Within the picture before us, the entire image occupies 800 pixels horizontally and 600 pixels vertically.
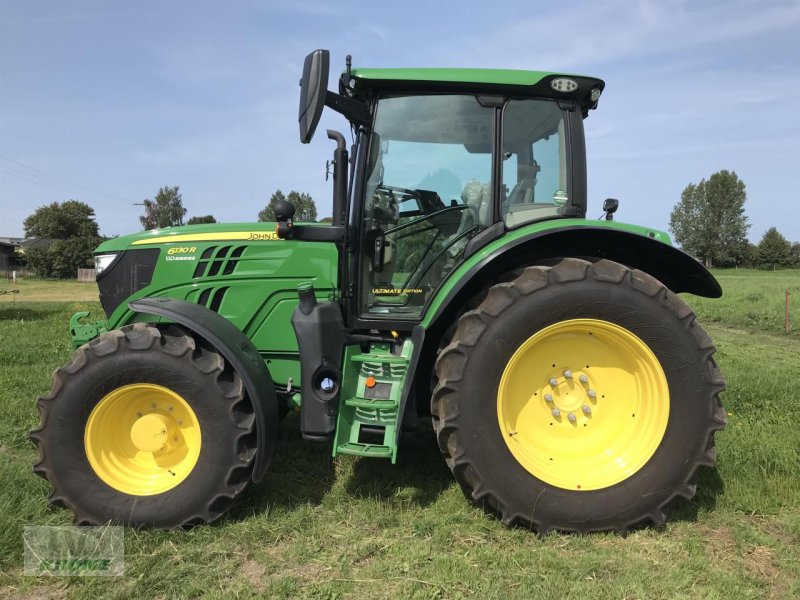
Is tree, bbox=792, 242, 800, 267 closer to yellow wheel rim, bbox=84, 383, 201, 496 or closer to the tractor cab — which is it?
the tractor cab

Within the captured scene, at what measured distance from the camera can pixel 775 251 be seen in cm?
6675

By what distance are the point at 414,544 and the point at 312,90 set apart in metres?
2.25

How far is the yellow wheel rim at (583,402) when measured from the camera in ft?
9.54

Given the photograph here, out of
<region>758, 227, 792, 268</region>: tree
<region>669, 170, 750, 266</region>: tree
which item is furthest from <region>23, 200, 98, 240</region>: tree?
<region>758, 227, 792, 268</region>: tree

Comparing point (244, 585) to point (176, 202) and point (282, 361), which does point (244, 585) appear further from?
point (176, 202)

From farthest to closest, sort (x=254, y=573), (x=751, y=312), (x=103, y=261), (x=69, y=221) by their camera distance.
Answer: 1. (x=69, y=221)
2. (x=751, y=312)
3. (x=103, y=261)
4. (x=254, y=573)

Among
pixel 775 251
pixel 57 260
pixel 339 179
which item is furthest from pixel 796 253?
pixel 339 179

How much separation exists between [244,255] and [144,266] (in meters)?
0.71

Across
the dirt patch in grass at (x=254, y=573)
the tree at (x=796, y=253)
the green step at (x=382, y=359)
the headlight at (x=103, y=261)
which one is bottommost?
the dirt patch in grass at (x=254, y=573)

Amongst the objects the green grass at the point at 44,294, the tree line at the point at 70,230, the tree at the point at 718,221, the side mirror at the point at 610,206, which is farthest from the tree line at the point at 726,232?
the side mirror at the point at 610,206

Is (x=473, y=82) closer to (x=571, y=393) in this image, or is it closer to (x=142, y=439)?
(x=571, y=393)

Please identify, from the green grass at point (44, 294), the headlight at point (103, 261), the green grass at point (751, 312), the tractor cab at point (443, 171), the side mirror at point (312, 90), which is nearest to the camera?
the side mirror at point (312, 90)

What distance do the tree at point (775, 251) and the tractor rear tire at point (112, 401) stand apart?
3053 inches

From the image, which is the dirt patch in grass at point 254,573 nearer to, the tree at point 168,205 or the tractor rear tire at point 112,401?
the tractor rear tire at point 112,401
